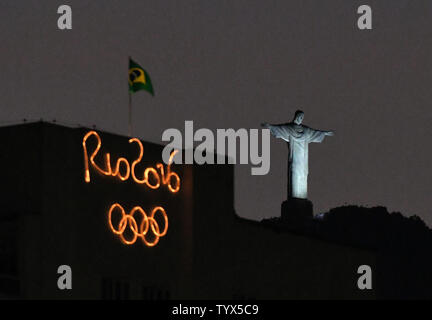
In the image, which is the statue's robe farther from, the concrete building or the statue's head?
the concrete building

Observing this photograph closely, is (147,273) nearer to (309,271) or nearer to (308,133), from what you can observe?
(309,271)

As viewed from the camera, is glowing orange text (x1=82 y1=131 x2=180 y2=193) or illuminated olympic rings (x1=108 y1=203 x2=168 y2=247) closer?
glowing orange text (x1=82 y1=131 x2=180 y2=193)

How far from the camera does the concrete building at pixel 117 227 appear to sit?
44625mm

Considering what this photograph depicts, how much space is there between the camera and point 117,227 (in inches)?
1871

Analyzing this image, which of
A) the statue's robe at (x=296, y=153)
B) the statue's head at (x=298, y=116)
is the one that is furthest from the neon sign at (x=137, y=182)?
the statue's head at (x=298, y=116)

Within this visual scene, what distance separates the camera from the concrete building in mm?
44625

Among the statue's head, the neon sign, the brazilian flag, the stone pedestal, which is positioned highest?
the brazilian flag

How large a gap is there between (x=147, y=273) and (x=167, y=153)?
454cm

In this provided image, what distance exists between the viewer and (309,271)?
58.9 meters

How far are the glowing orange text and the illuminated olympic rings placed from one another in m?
1.03

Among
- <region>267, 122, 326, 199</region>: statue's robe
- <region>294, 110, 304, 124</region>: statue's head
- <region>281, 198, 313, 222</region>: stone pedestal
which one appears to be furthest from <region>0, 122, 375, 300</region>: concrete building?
<region>294, 110, 304, 124</region>: statue's head

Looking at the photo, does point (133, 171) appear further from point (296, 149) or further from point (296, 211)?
point (296, 149)

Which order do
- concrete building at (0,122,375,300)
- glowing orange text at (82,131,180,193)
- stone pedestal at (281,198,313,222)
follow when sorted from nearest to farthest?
concrete building at (0,122,375,300)
glowing orange text at (82,131,180,193)
stone pedestal at (281,198,313,222)
